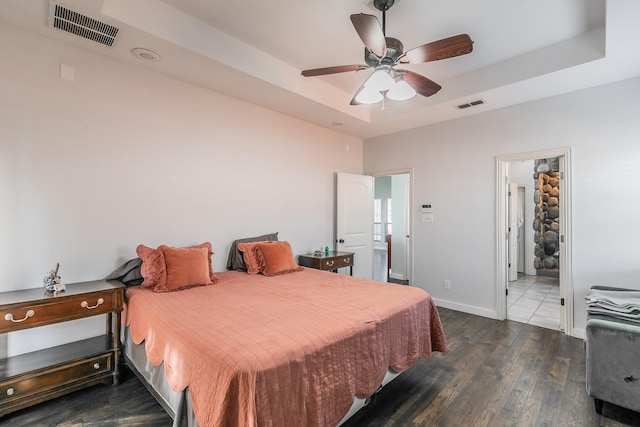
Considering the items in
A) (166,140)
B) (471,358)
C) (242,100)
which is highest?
(242,100)

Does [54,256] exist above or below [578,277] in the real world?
above

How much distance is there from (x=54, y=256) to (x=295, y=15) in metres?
Answer: 2.79

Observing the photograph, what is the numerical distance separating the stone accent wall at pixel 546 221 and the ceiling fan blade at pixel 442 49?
550cm

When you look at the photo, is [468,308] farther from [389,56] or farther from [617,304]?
[389,56]

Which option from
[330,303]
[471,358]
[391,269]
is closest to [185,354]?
[330,303]

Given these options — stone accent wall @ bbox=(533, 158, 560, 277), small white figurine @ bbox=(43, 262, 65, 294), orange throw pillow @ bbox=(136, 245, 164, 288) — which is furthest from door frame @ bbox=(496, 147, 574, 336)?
small white figurine @ bbox=(43, 262, 65, 294)

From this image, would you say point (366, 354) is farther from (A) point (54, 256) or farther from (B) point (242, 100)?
(B) point (242, 100)

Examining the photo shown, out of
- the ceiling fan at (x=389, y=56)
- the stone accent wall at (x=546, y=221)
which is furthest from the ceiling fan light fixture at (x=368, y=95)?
the stone accent wall at (x=546, y=221)

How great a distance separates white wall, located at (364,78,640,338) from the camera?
9.91 ft

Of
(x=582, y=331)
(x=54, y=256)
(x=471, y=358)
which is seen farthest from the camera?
(x=582, y=331)

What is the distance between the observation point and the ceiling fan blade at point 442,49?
6.64ft

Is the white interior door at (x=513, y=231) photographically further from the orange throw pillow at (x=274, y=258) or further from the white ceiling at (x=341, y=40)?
the orange throw pillow at (x=274, y=258)

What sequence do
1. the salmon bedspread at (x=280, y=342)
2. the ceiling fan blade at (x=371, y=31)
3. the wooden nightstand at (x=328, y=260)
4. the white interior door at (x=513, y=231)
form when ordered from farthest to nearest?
the white interior door at (x=513, y=231)
the wooden nightstand at (x=328, y=260)
the ceiling fan blade at (x=371, y=31)
the salmon bedspread at (x=280, y=342)

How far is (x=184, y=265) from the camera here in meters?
2.61
